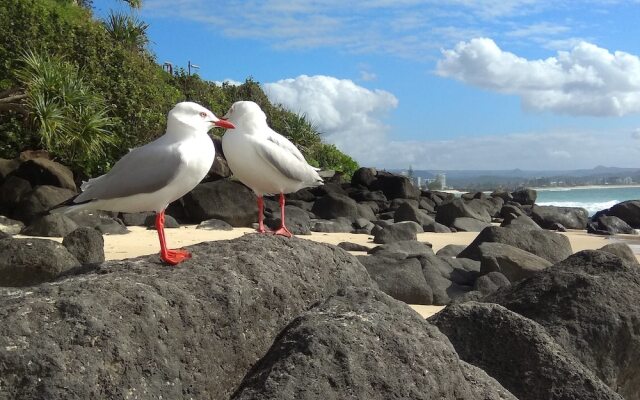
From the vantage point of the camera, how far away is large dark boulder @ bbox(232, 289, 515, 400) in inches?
117

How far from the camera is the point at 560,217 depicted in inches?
1083

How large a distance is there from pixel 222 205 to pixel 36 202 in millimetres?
4204

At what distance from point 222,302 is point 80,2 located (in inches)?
1276

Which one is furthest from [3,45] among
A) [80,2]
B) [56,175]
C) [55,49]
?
[80,2]

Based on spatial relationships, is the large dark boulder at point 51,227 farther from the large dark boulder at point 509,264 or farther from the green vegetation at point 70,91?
the large dark boulder at point 509,264

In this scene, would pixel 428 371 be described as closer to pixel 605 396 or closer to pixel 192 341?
pixel 192 341

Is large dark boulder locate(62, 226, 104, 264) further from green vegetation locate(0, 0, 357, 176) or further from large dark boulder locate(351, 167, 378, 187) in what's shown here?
large dark boulder locate(351, 167, 378, 187)

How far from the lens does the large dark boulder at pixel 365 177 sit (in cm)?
3226

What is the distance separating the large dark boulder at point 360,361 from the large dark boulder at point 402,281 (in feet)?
20.5

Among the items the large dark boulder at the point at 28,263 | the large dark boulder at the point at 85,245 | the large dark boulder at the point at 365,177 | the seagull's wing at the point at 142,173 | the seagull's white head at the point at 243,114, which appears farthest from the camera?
the large dark boulder at the point at 365,177

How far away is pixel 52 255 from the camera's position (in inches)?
338

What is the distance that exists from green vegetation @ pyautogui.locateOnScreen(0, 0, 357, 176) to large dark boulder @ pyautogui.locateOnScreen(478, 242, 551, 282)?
38.7 feet

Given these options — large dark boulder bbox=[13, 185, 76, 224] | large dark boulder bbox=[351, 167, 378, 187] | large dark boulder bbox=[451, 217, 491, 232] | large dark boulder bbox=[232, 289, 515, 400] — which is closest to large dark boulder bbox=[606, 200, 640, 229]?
large dark boulder bbox=[451, 217, 491, 232]

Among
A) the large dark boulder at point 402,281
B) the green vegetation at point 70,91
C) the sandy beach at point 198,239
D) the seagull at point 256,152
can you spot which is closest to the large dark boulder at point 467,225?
the sandy beach at point 198,239
